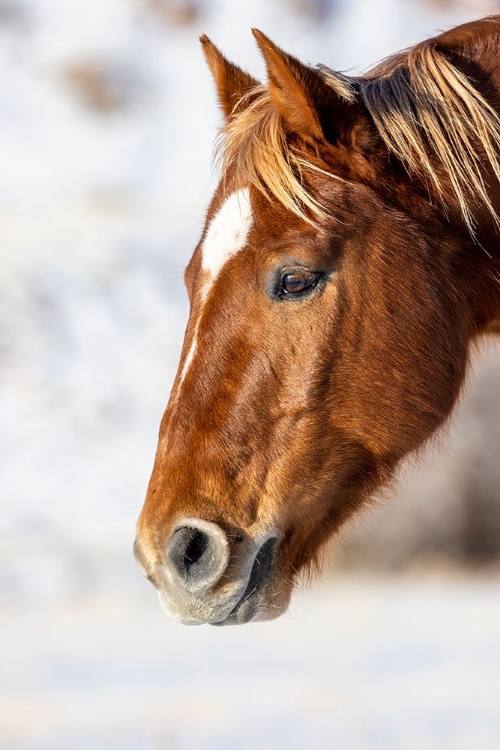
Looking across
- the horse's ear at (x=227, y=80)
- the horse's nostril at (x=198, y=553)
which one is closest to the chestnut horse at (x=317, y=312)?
the horse's nostril at (x=198, y=553)

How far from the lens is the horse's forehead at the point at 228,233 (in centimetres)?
197

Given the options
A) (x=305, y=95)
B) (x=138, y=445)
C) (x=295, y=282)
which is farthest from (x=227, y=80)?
(x=138, y=445)

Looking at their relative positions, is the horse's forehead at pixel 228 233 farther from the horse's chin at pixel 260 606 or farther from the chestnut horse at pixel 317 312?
the horse's chin at pixel 260 606

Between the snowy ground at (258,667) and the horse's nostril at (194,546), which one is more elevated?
the horse's nostril at (194,546)

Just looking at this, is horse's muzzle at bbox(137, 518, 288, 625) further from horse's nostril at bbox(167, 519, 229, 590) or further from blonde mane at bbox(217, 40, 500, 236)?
blonde mane at bbox(217, 40, 500, 236)

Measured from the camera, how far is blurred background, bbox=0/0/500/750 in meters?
4.78

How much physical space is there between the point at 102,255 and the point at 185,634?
6.53 meters

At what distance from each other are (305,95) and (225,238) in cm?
33

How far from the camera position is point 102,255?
12164mm

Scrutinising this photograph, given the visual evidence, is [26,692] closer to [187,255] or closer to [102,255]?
[187,255]

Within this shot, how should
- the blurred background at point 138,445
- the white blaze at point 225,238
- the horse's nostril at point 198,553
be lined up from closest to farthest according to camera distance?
the horse's nostril at point 198,553
the white blaze at point 225,238
the blurred background at point 138,445

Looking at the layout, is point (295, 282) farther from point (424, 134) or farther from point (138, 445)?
point (138, 445)

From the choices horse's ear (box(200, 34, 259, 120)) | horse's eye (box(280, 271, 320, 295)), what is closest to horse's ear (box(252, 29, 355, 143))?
horse's eye (box(280, 271, 320, 295))

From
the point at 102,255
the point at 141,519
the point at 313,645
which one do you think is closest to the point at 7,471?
the point at 102,255
